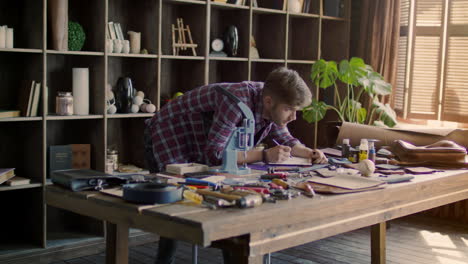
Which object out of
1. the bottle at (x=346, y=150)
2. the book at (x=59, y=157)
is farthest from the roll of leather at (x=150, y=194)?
the book at (x=59, y=157)

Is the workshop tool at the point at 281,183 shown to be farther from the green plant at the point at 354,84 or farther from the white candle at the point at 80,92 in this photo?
the green plant at the point at 354,84

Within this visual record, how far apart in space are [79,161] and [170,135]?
4.67 ft

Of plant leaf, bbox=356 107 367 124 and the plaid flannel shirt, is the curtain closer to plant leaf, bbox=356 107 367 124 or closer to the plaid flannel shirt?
plant leaf, bbox=356 107 367 124

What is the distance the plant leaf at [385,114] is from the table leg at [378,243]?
7.11 feet

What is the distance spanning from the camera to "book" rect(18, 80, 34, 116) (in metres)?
3.99

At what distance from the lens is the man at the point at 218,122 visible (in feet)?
9.70

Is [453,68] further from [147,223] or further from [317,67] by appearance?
[147,223]

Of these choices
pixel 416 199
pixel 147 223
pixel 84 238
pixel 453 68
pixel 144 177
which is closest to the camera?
pixel 147 223

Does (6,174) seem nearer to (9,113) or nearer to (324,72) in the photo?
(9,113)

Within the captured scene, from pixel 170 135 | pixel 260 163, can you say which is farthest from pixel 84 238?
pixel 260 163

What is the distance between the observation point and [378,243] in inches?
132

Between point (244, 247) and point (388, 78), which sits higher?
point (388, 78)

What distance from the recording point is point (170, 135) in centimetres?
328

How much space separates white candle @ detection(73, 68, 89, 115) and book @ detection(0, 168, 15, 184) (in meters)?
0.61
